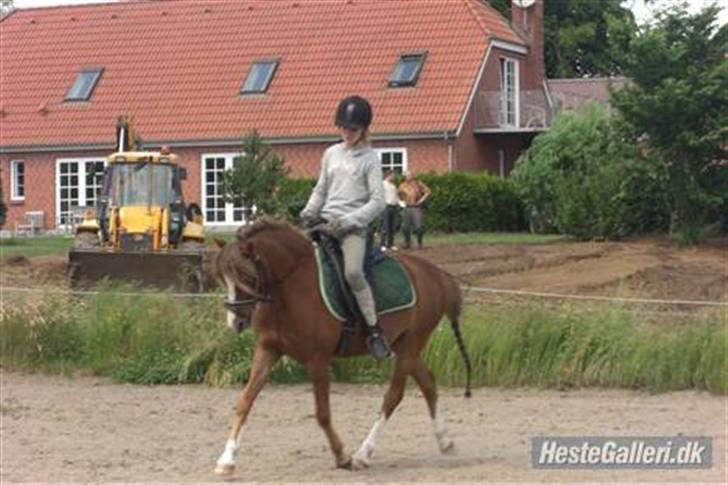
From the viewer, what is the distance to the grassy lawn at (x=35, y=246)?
111ft

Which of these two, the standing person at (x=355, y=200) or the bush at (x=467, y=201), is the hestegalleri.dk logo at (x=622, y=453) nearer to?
the standing person at (x=355, y=200)

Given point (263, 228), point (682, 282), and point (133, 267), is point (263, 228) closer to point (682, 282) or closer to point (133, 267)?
point (133, 267)

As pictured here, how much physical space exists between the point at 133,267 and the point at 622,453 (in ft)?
41.6

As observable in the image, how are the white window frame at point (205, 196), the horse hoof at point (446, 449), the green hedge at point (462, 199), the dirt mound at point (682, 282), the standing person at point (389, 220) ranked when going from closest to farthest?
the horse hoof at point (446, 449), the dirt mound at point (682, 282), the standing person at point (389, 220), the green hedge at point (462, 199), the white window frame at point (205, 196)

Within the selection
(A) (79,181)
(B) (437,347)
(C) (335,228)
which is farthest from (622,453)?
(A) (79,181)

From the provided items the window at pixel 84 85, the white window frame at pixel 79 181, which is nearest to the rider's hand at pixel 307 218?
the white window frame at pixel 79 181

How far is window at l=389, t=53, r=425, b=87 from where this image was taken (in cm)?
4559

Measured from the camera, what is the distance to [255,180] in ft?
115

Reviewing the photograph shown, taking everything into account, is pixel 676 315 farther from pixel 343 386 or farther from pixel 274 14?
pixel 274 14

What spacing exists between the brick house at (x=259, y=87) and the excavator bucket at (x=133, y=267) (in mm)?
22424

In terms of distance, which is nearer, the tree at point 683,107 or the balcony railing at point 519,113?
the tree at point 683,107

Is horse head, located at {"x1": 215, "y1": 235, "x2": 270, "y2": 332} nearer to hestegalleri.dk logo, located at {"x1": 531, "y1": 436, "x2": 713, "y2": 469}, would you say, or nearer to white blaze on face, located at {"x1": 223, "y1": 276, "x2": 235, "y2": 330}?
white blaze on face, located at {"x1": 223, "y1": 276, "x2": 235, "y2": 330}

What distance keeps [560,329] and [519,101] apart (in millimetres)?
33926

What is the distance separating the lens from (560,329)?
16.3 metres
